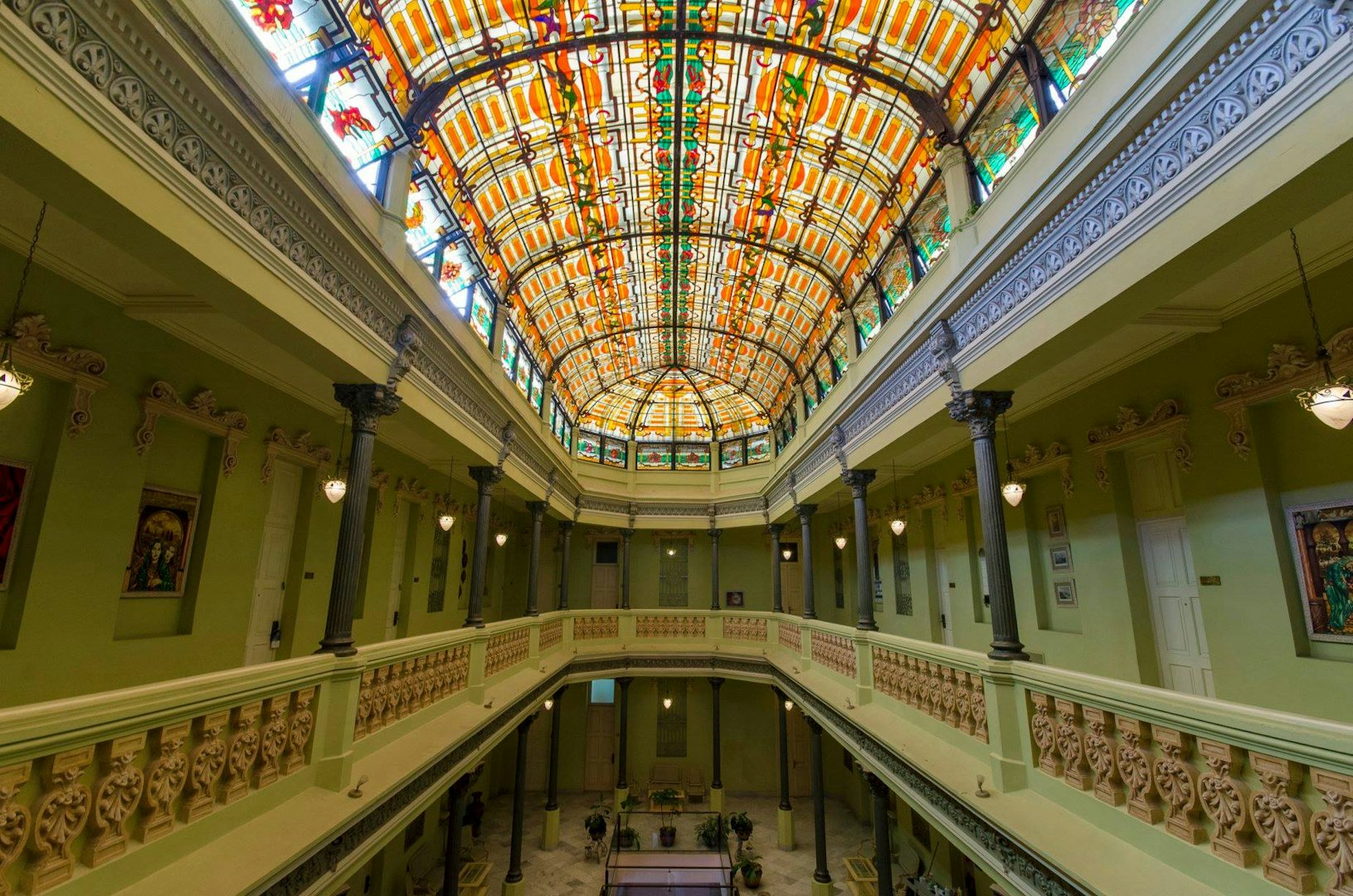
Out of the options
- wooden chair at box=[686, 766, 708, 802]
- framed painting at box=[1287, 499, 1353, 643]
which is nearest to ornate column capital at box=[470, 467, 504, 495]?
framed painting at box=[1287, 499, 1353, 643]

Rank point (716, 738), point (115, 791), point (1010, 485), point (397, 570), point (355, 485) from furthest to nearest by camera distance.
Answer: point (716, 738) < point (397, 570) < point (1010, 485) < point (355, 485) < point (115, 791)

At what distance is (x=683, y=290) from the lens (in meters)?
13.0

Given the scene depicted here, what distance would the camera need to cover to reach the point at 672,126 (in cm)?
827

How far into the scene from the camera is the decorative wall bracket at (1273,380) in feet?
14.7

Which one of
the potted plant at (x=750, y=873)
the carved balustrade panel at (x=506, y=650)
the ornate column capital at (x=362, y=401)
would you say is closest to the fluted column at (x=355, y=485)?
the ornate column capital at (x=362, y=401)

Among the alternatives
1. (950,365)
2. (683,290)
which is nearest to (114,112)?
(950,365)

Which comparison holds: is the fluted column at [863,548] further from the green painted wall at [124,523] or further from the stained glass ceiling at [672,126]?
the green painted wall at [124,523]

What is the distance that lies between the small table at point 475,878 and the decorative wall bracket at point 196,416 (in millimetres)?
8706

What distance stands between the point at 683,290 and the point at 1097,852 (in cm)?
1129

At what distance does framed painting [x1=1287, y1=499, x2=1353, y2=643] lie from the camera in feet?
14.9

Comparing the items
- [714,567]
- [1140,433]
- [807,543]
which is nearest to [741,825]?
[714,567]

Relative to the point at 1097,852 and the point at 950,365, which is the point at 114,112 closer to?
the point at 950,365

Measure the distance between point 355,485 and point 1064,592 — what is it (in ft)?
27.3

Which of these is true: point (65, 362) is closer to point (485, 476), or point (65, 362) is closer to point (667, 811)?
point (485, 476)
